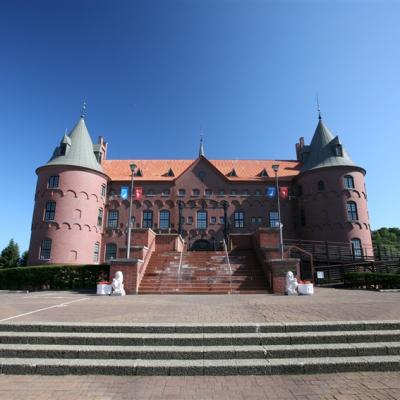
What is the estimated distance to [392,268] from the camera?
2319cm

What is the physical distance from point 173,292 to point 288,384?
33.6 feet

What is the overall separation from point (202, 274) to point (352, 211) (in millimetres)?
22903

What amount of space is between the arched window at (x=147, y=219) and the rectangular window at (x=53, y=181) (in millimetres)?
10323

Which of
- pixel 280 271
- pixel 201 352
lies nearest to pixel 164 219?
pixel 280 271

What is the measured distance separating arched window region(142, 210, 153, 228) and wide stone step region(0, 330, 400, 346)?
29845 millimetres

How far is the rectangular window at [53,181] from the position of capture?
105ft

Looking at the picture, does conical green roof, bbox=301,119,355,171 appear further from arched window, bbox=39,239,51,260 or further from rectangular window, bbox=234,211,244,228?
arched window, bbox=39,239,51,260

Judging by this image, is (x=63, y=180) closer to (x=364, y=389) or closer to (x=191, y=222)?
(x=191, y=222)

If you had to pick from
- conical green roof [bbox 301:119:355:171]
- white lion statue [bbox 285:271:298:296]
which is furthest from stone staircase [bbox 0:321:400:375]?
conical green roof [bbox 301:119:355:171]

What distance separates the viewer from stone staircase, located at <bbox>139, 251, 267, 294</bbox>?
577 inches

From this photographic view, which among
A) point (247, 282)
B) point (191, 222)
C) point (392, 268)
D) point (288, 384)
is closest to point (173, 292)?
point (247, 282)

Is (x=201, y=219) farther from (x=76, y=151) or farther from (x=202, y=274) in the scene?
(x=202, y=274)

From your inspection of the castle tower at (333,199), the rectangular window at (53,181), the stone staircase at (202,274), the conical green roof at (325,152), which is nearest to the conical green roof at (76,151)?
the rectangular window at (53,181)

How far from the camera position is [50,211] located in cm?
3131
